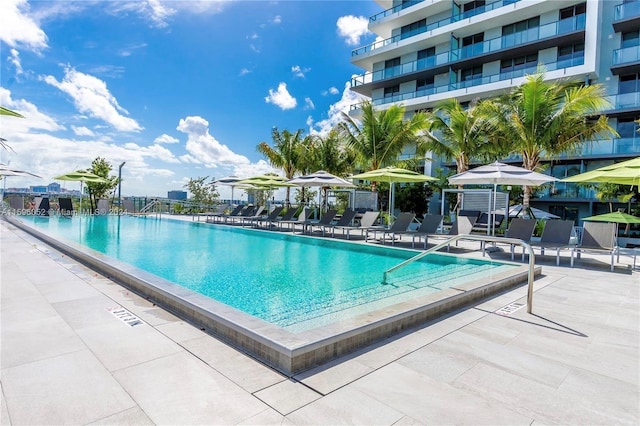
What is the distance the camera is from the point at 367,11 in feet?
101

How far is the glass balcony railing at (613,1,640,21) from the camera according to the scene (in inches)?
775

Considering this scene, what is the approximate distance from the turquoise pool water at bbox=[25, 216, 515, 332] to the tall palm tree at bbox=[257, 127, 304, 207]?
12.2 meters

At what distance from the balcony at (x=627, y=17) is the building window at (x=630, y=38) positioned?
336mm

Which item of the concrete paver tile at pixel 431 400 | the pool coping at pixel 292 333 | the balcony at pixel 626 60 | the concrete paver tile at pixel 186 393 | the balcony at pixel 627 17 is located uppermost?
the balcony at pixel 627 17

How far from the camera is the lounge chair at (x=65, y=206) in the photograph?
20.2 metres

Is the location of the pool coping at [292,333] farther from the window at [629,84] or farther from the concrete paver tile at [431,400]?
the window at [629,84]

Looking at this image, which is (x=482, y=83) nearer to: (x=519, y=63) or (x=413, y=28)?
(x=519, y=63)

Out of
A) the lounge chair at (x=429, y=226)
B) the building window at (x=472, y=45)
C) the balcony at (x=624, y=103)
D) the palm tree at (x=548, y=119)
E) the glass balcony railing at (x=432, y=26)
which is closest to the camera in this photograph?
the lounge chair at (x=429, y=226)

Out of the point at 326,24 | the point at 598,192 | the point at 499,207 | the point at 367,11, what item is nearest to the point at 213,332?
the point at 499,207

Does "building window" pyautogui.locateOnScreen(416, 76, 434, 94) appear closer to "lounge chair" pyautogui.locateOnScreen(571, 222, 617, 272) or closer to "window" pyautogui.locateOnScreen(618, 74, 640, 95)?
"window" pyautogui.locateOnScreen(618, 74, 640, 95)

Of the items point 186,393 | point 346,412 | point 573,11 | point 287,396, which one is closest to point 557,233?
point 346,412

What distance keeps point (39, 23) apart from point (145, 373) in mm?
16140

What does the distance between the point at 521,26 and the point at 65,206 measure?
30330mm

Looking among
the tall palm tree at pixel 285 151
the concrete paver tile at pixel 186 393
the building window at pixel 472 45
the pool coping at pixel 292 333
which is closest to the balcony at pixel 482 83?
the building window at pixel 472 45
